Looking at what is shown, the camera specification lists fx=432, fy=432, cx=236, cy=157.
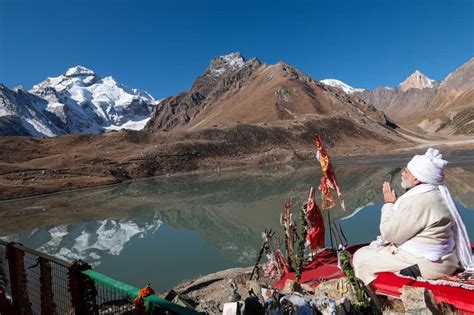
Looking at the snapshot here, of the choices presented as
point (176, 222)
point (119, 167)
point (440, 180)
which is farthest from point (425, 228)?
point (119, 167)

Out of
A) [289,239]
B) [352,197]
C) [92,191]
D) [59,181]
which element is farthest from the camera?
[59,181]

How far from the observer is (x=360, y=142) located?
9856 cm

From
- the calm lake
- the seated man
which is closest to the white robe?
the seated man

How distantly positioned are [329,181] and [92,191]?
143 ft

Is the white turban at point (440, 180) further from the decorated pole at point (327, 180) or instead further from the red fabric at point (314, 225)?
the red fabric at point (314, 225)

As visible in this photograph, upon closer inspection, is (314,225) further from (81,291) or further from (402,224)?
(81,291)

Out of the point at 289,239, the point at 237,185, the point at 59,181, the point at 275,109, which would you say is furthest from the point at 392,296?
the point at 275,109

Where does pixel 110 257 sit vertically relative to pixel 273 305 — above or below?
above

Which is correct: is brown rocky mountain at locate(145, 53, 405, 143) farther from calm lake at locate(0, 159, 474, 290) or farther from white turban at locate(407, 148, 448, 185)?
white turban at locate(407, 148, 448, 185)

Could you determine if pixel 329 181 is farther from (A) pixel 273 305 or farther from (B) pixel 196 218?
(B) pixel 196 218

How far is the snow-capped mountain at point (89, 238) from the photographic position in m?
18.7

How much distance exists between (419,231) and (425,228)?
77mm

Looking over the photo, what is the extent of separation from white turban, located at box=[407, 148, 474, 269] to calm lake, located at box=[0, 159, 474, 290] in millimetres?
8684

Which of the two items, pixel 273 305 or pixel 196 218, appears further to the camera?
pixel 196 218
